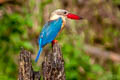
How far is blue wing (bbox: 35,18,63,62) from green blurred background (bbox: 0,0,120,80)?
8.10ft

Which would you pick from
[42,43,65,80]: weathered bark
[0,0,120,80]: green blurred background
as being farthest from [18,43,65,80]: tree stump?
[0,0,120,80]: green blurred background

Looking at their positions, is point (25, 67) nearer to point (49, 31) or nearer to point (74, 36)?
point (49, 31)

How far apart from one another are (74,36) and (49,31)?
346cm

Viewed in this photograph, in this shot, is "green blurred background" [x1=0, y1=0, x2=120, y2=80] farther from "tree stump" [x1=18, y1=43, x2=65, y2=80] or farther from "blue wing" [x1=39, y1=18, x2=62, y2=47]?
"tree stump" [x1=18, y1=43, x2=65, y2=80]

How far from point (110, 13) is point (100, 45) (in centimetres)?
78

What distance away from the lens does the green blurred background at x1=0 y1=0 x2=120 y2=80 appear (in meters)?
7.79

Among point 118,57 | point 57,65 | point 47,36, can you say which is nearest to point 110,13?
point 118,57

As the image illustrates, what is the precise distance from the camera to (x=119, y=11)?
906 cm

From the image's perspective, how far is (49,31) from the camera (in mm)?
4789

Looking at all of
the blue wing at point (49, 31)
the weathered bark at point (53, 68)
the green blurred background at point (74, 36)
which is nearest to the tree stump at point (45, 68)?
the weathered bark at point (53, 68)

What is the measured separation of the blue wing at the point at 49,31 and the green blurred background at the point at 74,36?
2470mm

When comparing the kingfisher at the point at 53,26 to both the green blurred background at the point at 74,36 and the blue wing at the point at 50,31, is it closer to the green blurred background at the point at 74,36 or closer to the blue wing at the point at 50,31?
the blue wing at the point at 50,31

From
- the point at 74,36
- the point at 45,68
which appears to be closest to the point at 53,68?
the point at 45,68

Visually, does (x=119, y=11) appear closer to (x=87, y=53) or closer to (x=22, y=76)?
(x=87, y=53)
